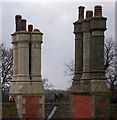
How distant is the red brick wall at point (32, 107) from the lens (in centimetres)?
1814

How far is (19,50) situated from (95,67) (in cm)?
558

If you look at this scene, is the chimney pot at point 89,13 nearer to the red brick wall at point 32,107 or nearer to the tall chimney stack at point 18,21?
the tall chimney stack at point 18,21

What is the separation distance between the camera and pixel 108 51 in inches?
1224

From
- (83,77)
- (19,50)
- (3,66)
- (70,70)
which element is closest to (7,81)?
(3,66)

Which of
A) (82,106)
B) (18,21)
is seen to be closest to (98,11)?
(82,106)

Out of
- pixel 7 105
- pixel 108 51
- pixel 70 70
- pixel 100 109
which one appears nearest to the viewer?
pixel 100 109

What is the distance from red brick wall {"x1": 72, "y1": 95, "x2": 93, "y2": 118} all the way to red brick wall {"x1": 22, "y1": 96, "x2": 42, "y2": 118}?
3630 mm

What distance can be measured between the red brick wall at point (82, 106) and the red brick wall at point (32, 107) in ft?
11.9

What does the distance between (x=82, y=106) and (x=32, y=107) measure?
423 centimetres

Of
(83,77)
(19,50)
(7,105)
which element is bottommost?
(7,105)

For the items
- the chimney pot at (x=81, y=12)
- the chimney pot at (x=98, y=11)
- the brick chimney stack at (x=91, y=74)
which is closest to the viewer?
the brick chimney stack at (x=91, y=74)

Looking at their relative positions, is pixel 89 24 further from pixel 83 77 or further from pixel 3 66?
pixel 3 66

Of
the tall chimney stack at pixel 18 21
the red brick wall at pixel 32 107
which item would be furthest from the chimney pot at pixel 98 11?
the red brick wall at pixel 32 107

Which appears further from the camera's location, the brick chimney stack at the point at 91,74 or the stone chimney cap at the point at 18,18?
the stone chimney cap at the point at 18,18
